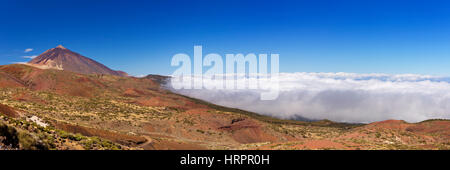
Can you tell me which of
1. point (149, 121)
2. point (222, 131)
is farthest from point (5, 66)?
point (222, 131)

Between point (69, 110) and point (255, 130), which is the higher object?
point (69, 110)

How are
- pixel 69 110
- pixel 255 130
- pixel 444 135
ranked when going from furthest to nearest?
pixel 255 130
pixel 69 110
pixel 444 135

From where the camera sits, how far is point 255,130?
179 ft

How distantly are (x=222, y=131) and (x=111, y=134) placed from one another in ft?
89.9
